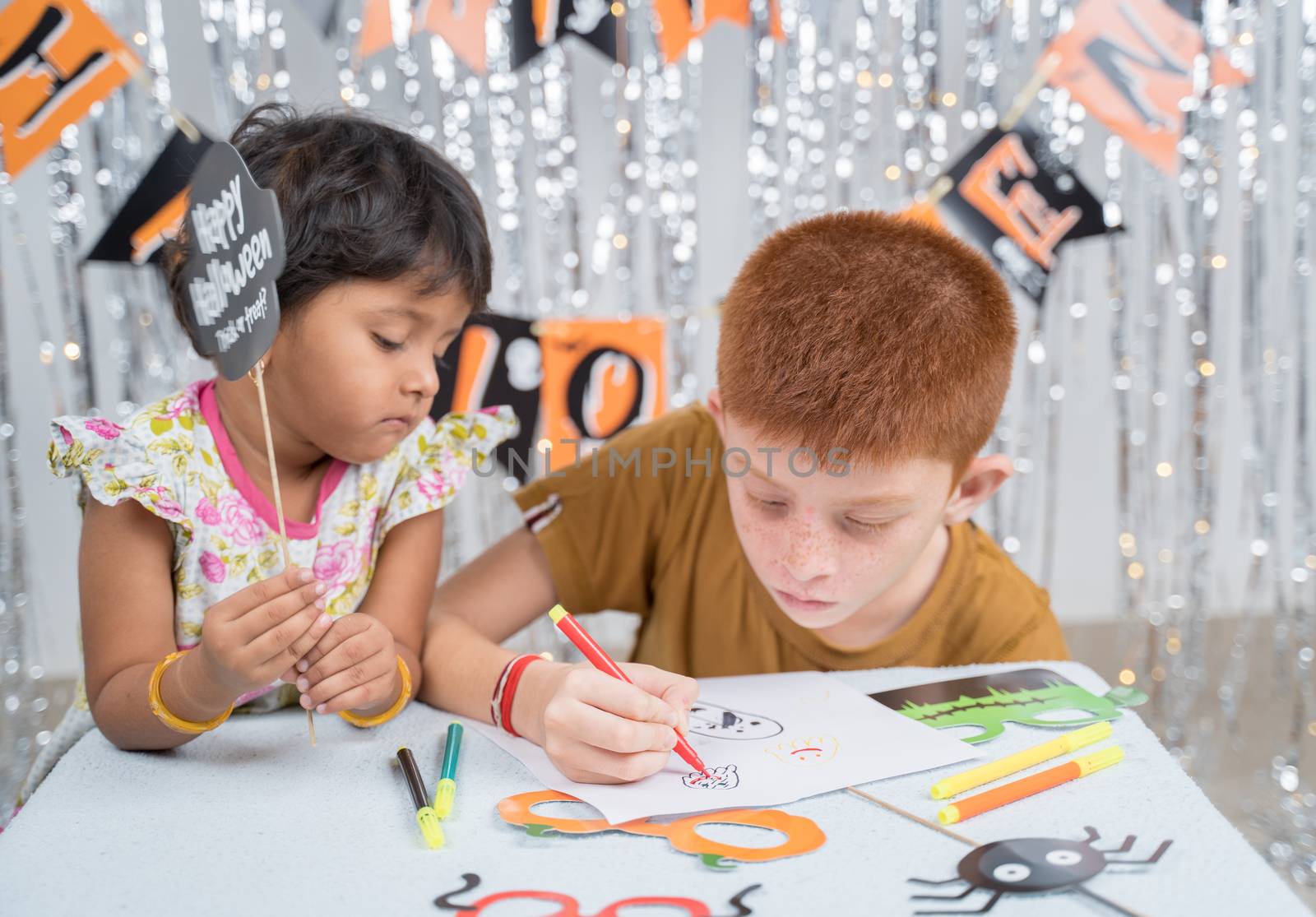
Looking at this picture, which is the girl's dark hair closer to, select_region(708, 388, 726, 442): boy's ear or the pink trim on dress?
the pink trim on dress

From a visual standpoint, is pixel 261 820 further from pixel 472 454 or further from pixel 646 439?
pixel 646 439

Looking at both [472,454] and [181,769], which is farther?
[472,454]

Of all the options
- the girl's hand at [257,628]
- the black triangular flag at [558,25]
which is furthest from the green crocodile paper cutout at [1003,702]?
the black triangular flag at [558,25]

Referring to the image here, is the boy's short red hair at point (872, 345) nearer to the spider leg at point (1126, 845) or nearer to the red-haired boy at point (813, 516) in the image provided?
the red-haired boy at point (813, 516)

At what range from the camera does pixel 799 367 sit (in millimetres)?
816

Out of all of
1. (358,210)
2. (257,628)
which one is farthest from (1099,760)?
(358,210)

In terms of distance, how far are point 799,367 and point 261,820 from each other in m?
0.46

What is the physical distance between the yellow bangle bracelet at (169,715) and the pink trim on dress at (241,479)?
0.59 feet

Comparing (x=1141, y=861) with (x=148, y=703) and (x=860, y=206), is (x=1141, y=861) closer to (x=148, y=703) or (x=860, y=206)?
(x=148, y=703)

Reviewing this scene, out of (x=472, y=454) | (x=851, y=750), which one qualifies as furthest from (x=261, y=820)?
(x=472, y=454)

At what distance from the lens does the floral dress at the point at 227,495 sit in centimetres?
79

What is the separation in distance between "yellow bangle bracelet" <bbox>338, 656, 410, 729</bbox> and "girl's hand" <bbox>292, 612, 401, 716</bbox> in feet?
0.03

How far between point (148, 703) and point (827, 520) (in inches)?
18.3

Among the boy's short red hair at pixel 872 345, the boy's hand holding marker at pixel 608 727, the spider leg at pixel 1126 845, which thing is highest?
the boy's short red hair at pixel 872 345
